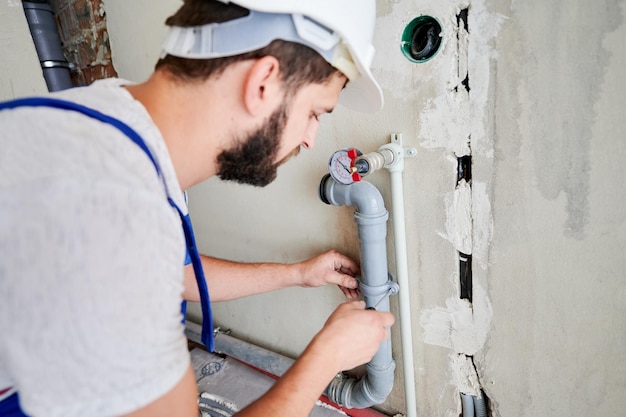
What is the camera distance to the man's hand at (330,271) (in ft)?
3.01

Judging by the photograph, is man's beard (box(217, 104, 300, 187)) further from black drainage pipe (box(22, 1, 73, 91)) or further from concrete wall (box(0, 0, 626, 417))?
black drainage pipe (box(22, 1, 73, 91))

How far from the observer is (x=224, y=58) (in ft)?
1.76

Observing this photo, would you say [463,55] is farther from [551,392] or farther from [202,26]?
[551,392]

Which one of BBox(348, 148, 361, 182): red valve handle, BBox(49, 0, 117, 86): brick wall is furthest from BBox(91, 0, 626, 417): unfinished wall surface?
BBox(49, 0, 117, 86): brick wall

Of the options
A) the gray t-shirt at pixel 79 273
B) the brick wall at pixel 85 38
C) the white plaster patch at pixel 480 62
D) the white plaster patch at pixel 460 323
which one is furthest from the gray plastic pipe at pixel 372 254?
the brick wall at pixel 85 38

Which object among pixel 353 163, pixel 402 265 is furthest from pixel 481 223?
pixel 353 163

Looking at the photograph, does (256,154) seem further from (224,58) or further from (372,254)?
(372,254)

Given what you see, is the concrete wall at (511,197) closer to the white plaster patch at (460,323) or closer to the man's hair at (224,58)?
the white plaster patch at (460,323)

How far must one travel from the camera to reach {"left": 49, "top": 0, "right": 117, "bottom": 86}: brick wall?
1.39 m

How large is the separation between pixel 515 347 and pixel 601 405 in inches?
7.0

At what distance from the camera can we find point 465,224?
30.8 inches

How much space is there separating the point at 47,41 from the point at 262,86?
1.43 meters

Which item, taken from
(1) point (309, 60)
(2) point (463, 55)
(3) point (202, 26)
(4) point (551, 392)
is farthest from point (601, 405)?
(3) point (202, 26)

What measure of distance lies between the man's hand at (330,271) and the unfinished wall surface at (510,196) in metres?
0.06
